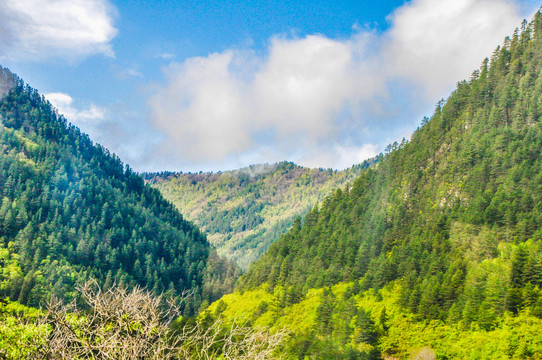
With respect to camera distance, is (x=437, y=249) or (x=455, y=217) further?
(x=455, y=217)

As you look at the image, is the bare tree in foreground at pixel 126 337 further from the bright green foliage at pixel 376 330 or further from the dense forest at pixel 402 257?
the bright green foliage at pixel 376 330

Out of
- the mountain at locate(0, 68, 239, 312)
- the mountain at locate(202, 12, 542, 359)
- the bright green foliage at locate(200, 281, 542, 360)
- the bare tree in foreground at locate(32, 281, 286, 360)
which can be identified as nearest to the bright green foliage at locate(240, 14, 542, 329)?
the mountain at locate(202, 12, 542, 359)

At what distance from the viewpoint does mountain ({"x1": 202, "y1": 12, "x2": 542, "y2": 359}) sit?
62688mm

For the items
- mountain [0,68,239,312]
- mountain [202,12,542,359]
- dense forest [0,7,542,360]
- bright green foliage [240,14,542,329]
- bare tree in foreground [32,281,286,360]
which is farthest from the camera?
mountain [0,68,239,312]

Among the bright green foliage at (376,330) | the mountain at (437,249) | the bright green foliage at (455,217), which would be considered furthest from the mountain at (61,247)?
the bright green foliage at (376,330)

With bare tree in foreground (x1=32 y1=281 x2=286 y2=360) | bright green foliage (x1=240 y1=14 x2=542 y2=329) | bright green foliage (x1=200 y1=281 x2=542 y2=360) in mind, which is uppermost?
bright green foliage (x1=240 y1=14 x2=542 y2=329)

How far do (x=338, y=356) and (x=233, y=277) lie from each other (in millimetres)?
102817

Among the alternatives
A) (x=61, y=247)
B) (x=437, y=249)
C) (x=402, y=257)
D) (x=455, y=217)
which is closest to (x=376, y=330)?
(x=402, y=257)

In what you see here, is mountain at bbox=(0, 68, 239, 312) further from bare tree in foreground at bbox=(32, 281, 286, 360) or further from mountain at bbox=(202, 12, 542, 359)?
bare tree in foreground at bbox=(32, 281, 286, 360)

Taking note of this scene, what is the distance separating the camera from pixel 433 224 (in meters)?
92.4

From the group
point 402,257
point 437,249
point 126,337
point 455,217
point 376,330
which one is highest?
point 455,217

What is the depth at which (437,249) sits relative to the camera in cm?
8506

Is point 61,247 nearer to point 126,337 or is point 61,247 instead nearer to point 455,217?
point 455,217

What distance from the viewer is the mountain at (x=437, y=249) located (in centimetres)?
6269
